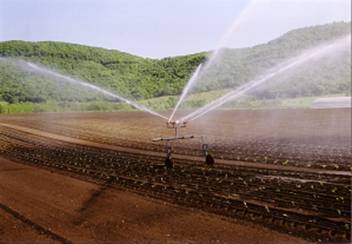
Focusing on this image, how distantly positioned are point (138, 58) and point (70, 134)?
85699 mm

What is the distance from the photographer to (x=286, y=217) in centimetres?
977

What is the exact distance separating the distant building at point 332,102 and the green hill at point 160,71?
5.78m

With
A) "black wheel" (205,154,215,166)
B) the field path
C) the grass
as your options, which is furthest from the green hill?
"black wheel" (205,154,215,166)

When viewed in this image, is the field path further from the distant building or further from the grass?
the grass

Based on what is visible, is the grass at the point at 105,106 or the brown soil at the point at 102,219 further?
the grass at the point at 105,106

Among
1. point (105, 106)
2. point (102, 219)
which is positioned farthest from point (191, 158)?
point (105, 106)

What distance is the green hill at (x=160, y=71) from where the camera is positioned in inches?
2400

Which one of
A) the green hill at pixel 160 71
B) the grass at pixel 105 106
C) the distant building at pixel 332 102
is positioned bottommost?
the grass at pixel 105 106

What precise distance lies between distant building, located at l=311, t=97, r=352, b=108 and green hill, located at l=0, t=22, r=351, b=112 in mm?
5777

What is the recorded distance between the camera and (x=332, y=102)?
4747cm

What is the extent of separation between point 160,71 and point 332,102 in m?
51.8

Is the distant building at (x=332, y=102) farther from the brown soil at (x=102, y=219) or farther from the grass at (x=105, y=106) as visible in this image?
the brown soil at (x=102, y=219)

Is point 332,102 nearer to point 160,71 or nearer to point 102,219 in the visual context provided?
point 102,219

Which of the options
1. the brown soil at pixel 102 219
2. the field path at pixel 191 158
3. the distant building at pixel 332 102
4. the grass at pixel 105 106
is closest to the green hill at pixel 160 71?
the grass at pixel 105 106
